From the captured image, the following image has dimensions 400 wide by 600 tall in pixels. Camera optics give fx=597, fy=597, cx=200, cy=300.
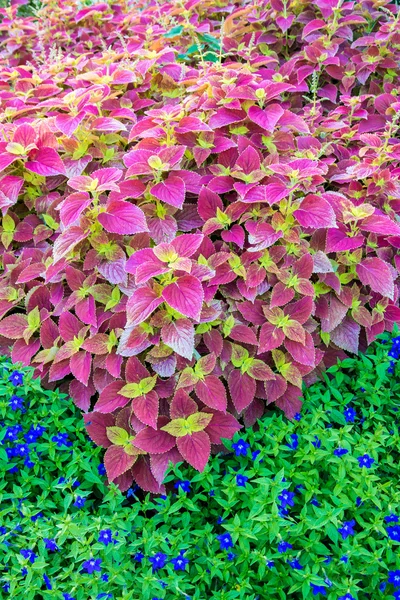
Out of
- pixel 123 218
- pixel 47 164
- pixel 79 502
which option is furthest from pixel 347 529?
pixel 47 164

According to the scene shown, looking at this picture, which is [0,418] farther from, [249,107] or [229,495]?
[249,107]

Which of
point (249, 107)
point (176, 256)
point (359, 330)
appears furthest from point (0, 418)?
point (249, 107)

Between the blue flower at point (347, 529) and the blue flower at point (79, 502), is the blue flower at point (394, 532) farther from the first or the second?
the blue flower at point (79, 502)

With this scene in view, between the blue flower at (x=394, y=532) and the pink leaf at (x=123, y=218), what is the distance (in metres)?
1.17

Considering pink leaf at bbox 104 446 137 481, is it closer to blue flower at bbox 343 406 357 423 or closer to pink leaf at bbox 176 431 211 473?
pink leaf at bbox 176 431 211 473

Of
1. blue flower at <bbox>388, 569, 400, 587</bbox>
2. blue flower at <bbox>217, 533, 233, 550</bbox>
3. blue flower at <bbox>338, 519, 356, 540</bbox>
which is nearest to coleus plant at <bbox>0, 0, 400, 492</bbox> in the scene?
blue flower at <bbox>217, 533, 233, 550</bbox>

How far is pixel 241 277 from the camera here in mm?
2088

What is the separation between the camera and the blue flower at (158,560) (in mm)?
1609

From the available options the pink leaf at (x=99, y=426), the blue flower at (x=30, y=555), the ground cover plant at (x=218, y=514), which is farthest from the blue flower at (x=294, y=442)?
the blue flower at (x=30, y=555)

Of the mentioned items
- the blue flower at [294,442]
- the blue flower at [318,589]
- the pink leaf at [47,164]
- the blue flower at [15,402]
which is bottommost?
the blue flower at [318,589]

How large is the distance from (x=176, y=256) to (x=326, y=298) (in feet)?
2.14

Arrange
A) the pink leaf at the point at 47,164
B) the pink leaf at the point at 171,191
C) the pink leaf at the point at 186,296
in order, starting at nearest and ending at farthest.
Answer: the pink leaf at the point at 186,296
the pink leaf at the point at 171,191
the pink leaf at the point at 47,164

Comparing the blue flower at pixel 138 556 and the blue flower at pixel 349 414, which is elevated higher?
the blue flower at pixel 349 414

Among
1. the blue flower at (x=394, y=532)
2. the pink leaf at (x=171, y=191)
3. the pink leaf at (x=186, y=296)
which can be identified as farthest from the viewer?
the pink leaf at (x=171, y=191)
